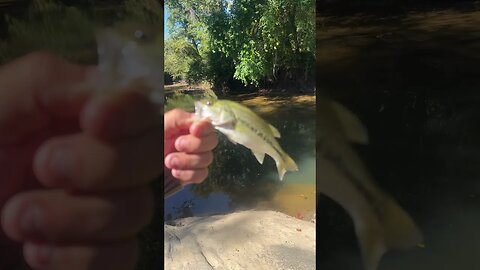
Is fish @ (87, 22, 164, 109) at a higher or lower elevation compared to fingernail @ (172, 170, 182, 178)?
higher

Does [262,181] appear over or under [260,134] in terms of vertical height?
under

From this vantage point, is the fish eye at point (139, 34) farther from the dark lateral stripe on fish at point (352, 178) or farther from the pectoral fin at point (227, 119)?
the dark lateral stripe on fish at point (352, 178)

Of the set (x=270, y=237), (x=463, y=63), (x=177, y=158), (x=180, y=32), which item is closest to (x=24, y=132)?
(x=177, y=158)

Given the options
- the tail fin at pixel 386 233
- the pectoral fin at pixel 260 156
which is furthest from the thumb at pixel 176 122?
the tail fin at pixel 386 233

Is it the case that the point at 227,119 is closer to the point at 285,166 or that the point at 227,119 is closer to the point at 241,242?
the point at 285,166

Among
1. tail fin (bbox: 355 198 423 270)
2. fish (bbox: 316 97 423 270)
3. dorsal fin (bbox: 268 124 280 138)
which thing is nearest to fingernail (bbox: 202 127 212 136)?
dorsal fin (bbox: 268 124 280 138)

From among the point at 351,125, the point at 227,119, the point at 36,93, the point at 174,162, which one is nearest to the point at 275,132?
the point at 227,119

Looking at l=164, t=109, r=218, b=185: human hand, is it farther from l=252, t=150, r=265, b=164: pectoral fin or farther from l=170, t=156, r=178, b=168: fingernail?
l=252, t=150, r=265, b=164: pectoral fin
